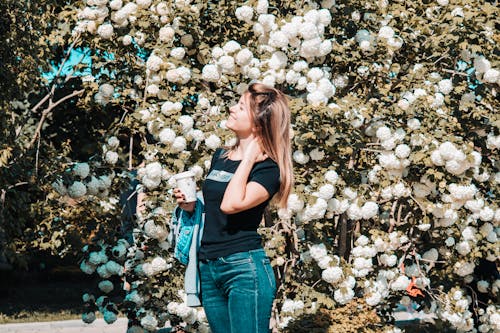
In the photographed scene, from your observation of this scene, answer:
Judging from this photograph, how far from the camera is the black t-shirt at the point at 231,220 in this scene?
2.68 meters

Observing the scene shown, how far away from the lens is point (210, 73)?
4684mm

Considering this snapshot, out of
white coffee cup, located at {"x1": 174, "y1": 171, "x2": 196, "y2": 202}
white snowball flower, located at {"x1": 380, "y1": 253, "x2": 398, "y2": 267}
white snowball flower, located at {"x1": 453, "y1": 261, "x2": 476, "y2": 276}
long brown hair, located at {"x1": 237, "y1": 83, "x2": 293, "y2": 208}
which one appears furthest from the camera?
white snowball flower, located at {"x1": 453, "y1": 261, "x2": 476, "y2": 276}

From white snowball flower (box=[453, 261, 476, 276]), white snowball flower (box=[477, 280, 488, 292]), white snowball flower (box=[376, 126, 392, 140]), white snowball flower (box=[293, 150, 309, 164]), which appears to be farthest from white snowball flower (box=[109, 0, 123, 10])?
white snowball flower (box=[477, 280, 488, 292])

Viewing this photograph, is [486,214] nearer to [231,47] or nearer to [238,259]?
[231,47]

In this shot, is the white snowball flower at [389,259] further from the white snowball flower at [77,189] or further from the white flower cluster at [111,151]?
the white snowball flower at [77,189]

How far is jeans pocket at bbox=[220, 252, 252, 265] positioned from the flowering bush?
5.52ft

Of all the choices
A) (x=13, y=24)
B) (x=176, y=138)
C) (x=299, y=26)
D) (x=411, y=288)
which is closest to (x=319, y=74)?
(x=299, y=26)

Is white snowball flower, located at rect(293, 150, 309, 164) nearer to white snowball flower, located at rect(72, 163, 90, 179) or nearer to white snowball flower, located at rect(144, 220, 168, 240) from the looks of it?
white snowball flower, located at rect(144, 220, 168, 240)

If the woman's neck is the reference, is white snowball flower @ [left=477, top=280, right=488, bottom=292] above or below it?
below

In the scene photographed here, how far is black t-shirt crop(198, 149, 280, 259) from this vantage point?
2.68 metres

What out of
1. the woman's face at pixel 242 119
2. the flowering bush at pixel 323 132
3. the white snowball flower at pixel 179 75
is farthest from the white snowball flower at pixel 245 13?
the woman's face at pixel 242 119

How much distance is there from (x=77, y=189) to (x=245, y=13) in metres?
1.60

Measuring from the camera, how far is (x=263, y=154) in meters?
2.74

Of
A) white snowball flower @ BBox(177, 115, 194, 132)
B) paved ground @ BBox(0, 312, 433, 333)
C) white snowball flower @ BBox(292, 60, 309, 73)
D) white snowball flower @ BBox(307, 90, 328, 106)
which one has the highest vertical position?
white snowball flower @ BBox(292, 60, 309, 73)
